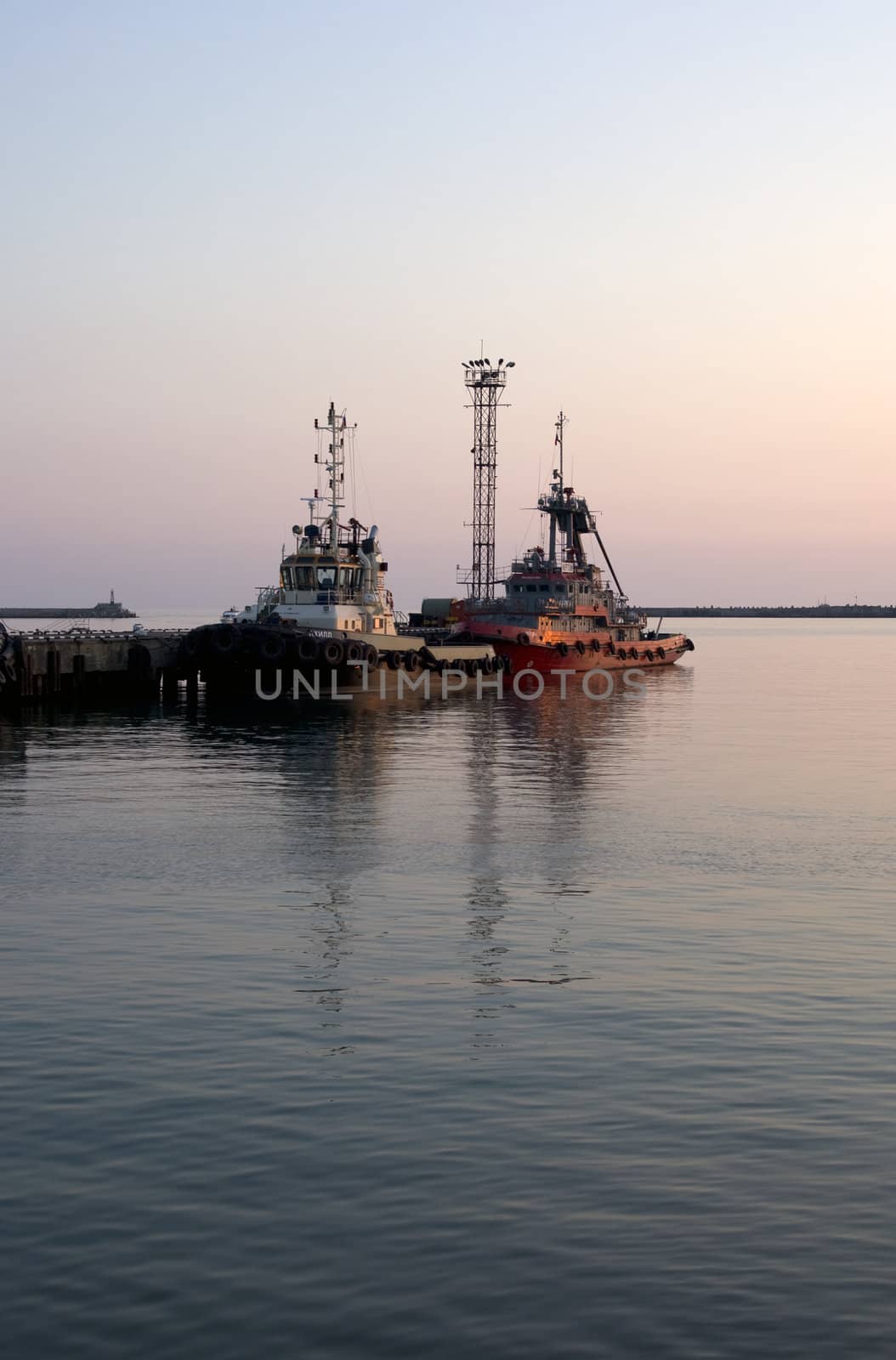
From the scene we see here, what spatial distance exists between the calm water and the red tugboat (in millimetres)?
73222

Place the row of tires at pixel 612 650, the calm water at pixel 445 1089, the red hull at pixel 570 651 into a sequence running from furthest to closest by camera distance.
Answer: the row of tires at pixel 612 650, the red hull at pixel 570 651, the calm water at pixel 445 1089

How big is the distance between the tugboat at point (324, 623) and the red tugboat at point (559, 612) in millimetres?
17288

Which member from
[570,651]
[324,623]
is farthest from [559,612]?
[324,623]

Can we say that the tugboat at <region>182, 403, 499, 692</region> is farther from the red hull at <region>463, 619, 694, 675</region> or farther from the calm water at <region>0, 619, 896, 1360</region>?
the calm water at <region>0, 619, 896, 1360</region>

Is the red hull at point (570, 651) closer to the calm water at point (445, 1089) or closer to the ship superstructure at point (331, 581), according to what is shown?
the ship superstructure at point (331, 581)

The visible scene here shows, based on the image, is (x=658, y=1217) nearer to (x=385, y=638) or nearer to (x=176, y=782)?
(x=176, y=782)

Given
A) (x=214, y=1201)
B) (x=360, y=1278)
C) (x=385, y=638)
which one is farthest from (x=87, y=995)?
(x=385, y=638)

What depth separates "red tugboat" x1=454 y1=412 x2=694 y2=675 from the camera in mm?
109188

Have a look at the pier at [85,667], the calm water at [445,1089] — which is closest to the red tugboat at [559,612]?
the pier at [85,667]

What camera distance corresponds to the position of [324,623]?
83.1m

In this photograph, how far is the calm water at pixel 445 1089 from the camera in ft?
33.7

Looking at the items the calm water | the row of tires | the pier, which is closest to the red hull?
the row of tires

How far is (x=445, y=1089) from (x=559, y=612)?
10144cm

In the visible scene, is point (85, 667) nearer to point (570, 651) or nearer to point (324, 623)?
point (324, 623)
